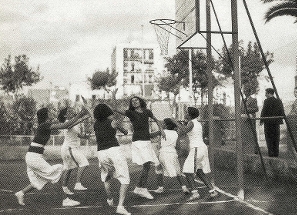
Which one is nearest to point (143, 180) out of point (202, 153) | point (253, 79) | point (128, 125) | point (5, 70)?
point (202, 153)

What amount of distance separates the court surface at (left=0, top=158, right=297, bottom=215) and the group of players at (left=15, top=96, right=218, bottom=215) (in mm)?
248

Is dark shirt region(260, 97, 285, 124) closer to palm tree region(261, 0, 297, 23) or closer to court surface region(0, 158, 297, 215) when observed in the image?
court surface region(0, 158, 297, 215)

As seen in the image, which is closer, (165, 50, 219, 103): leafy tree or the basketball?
(165, 50, 219, 103): leafy tree

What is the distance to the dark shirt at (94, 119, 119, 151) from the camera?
7.70m

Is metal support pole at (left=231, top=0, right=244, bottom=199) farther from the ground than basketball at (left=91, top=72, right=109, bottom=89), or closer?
closer

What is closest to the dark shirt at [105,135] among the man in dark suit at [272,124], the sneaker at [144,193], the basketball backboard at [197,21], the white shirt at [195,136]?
the sneaker at [144,193]

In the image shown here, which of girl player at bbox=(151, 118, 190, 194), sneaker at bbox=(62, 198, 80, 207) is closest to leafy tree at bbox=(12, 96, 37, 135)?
girl player at bbox=(151, 118, 190, 194)

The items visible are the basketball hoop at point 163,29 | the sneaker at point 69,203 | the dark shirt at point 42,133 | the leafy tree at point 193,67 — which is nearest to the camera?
the sneaker at point 69,203

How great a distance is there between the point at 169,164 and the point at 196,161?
0.83 meters

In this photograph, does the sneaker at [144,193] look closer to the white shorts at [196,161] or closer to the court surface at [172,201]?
the court surface at [172,201]

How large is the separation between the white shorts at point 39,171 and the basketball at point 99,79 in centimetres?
6647

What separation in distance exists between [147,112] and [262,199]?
2.65 meters

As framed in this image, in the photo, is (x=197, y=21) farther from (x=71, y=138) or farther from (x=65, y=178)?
(x=65, y=178)

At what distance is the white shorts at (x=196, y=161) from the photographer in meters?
8.77
